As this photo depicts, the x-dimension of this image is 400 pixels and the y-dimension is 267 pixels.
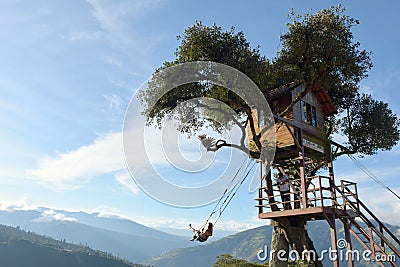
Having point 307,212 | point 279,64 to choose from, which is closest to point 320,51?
point 279,64

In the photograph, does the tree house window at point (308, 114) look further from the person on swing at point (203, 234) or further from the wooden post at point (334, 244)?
the person on swing at point (203, 234)

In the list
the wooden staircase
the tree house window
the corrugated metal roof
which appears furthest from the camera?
the tree house window

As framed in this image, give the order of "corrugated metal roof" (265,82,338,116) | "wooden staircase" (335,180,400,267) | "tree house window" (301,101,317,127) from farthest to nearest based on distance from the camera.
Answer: "tree house window" (301,101,317,127), "corrugated metal roof" (265,82,338,116), "wooden staircase" (335,180,400,267)

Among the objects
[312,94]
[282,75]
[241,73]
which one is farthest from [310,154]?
[241,73]

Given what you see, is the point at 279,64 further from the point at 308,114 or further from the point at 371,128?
the point at 371,128

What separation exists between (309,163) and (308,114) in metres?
4.05

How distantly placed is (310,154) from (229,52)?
8.57m

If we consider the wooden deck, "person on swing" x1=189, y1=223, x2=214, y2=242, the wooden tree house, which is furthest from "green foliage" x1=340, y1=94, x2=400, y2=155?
"person on swing" x1=189, y1=223, x2=214, y2=242

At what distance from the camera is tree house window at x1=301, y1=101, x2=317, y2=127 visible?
22812mm

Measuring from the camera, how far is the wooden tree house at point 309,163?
17719 mm

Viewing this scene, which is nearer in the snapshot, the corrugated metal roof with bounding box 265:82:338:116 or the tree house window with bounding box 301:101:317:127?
the corrugated metal roof with bounding box 265:82:338:116

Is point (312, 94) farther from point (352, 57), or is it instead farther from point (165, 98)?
point (165, 98)

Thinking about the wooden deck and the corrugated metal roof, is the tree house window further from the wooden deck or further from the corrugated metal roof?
the wooden deck

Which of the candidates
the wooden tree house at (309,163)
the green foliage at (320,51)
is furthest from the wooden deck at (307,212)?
the green foliage at (320,51)
